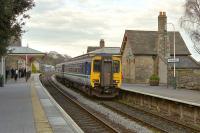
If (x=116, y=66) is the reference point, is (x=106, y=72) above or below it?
below

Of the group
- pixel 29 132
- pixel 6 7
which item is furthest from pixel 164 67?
pixel 29 132

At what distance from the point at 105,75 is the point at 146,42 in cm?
2659

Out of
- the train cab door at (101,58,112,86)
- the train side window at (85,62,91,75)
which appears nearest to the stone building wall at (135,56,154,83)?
the train side window at (85,62,91,75)

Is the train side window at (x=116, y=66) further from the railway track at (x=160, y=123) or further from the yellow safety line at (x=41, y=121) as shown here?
the yellow safety line at (x=41, y=121)

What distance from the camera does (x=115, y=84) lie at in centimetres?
3061

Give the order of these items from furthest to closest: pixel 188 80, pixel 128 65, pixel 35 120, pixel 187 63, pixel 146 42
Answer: pixel 128 65 → pixel 146 42 → pixel 187 63 → pixel 188 80 → pixel 35 120

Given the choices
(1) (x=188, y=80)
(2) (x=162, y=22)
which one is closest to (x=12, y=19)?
(1) (x=188, y=80)

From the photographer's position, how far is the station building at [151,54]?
50.9m

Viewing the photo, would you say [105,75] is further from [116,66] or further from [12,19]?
[12,19]

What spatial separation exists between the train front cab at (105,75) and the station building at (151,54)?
15993 mm

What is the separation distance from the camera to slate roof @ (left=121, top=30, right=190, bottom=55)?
2150 inches

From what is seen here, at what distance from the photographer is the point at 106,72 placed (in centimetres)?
3039

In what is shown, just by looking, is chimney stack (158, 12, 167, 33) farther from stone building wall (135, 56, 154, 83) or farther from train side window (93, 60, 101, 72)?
train side window (93, 60, 101, 72)

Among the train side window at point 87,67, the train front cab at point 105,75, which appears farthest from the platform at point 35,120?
the train side window at point 87,67
